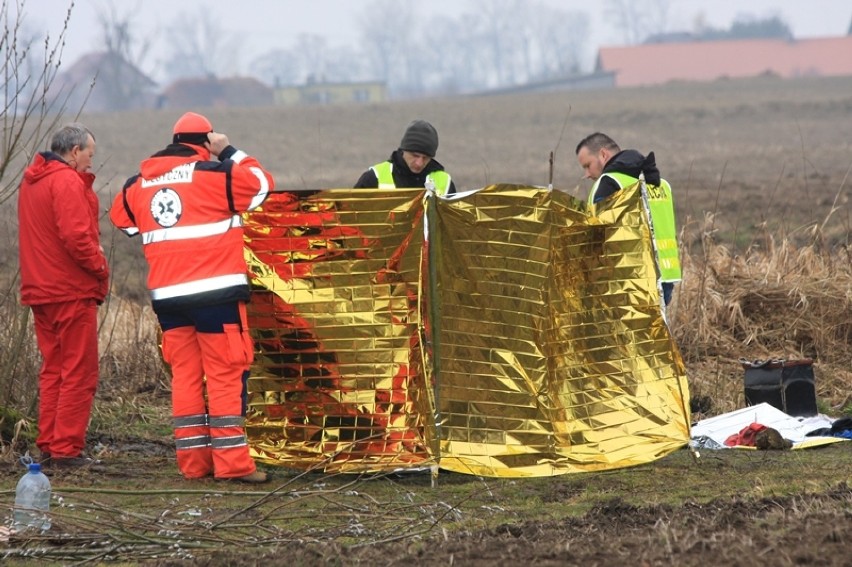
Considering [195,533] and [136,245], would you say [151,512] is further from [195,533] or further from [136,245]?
[136,245]

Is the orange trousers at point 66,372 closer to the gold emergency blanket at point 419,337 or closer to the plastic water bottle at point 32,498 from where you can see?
the gold emergency blanket at point 419,337

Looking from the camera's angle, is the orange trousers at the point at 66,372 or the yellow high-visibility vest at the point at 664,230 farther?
the yellow high-visibility vest at the point at 664,230

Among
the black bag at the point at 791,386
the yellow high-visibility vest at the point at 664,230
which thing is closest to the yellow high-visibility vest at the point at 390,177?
the yellow high-visibility vest at the point at 664,230

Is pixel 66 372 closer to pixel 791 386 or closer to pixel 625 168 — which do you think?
pixel 625 168

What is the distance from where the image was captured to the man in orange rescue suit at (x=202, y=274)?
658 cm

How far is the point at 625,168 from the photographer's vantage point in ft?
27.1

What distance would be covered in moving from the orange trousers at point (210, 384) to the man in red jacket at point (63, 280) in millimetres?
733

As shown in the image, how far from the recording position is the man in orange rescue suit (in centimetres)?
658

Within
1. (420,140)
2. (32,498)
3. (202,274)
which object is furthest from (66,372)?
(420,140)

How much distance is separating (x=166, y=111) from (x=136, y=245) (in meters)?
42.5

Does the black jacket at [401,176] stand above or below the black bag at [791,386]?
above

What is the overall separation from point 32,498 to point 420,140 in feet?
10.5

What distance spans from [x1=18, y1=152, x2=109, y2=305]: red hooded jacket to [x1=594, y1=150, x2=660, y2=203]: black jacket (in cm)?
331

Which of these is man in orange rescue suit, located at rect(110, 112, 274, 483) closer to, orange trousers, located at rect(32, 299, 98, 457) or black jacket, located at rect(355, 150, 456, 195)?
orange trousers, located at rect(32, 299, 98, 457)
